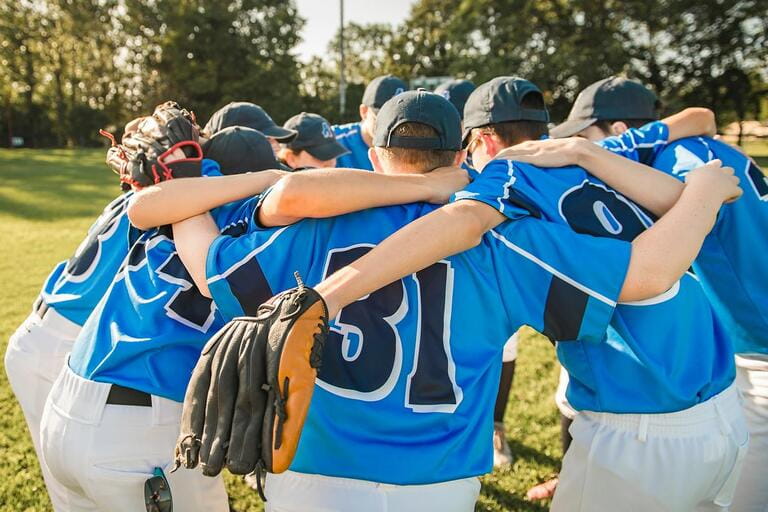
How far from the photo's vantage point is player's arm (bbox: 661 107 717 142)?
9.70 feet

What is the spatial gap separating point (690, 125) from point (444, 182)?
1.63 meters

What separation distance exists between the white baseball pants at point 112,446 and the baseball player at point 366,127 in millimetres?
3653

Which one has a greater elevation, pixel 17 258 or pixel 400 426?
pixel 400 426

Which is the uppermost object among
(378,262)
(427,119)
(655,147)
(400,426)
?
(427,119)

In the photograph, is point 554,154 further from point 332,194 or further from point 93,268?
point 93,268

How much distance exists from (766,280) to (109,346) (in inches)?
109

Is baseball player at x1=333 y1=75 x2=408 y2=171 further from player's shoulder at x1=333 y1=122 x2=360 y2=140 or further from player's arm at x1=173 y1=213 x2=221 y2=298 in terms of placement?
player's arm at x1=173 y1=213 x2=221 y2=298

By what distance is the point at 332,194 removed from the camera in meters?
1.87

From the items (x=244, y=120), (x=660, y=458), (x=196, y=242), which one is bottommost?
(x=660, y=458)

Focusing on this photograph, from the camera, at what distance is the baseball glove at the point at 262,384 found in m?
1.54

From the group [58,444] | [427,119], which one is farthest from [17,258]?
[427,119]

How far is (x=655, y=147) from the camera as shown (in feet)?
9.59

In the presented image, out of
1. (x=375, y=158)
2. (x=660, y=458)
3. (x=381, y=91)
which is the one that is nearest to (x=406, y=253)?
(x=375, y=158)

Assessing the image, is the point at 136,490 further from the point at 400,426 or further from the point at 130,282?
the point at 400,426
